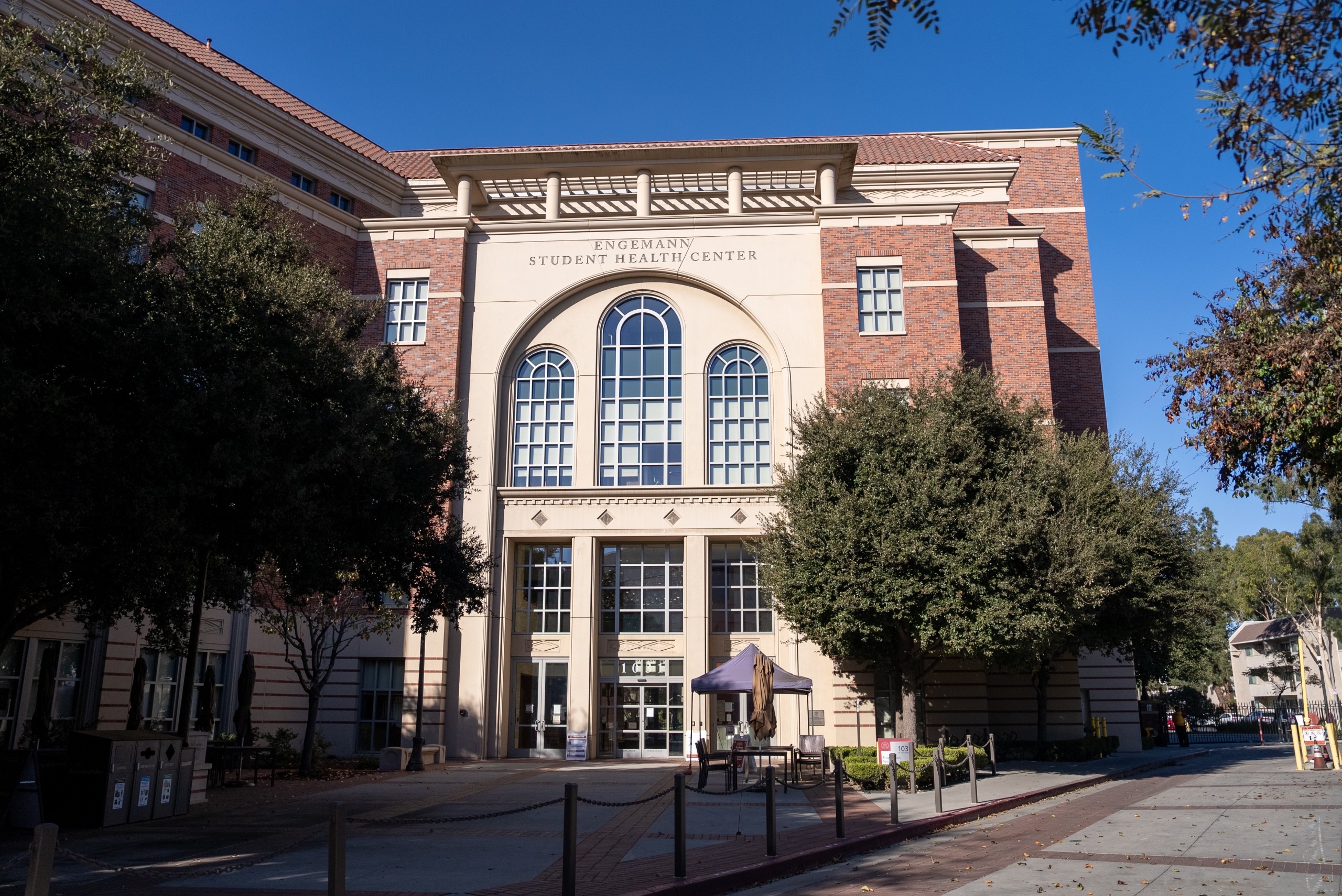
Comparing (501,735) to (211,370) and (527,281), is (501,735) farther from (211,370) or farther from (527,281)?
(211,370)

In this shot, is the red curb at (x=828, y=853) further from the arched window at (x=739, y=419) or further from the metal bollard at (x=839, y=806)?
the arched window at (x=739, y=419)

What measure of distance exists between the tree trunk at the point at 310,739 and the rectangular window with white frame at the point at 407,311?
11.3 m

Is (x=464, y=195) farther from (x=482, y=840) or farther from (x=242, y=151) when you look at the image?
(x=482, y=840)

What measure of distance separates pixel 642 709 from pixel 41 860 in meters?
23.3

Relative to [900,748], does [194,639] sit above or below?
above

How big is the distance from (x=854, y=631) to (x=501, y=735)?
11427 mm

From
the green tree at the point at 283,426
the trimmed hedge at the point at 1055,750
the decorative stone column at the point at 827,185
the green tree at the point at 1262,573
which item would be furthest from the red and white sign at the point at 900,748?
the green tree at the point at 1262,573

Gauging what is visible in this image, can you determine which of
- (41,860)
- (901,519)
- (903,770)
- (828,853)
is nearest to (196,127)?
(901,519)

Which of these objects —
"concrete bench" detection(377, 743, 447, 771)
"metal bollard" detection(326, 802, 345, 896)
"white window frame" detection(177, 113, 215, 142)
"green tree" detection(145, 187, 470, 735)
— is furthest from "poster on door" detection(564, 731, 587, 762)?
"metal bollard" detection(326, 802, 345, 896)

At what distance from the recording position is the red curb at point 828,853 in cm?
901

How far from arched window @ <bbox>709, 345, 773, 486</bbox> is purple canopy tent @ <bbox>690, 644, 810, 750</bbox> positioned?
8246 millimetres

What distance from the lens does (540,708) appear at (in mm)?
27984

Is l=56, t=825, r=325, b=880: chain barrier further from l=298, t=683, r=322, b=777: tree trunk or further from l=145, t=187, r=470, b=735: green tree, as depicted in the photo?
l=298, t=683, r=322, b=777: tree trunk

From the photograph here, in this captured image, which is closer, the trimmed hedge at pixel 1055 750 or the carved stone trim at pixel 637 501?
the trimmed hedge at pixel 1055 750
